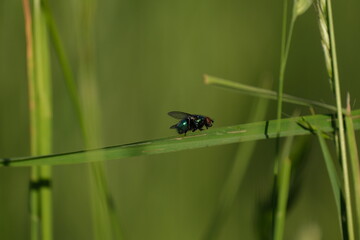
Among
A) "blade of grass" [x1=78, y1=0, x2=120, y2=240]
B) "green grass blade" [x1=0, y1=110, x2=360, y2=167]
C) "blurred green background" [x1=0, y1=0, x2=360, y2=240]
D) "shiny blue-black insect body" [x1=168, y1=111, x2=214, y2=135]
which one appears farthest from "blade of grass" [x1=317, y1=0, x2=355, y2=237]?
"blurred green background" [x1=0, y1=0, x2=360, y2=240]

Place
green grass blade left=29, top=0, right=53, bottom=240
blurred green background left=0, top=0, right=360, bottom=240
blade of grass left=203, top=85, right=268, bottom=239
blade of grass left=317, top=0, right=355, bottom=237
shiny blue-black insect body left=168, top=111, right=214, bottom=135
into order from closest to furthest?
blade of grass left=317, top=0, right=355, bottom=237
green grass blade left=29, top=0, right=53, bottom=240
blade of grass left=203, top=85, right=268, bottom=239
shiny blue-black insect body left=168, top=111, right=214, bottom=135
blurred green background left=0, top=0, right=360, bottom=240

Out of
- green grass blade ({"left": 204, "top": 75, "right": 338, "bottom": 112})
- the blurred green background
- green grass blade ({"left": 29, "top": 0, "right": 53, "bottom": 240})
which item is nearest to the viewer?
green grass blade ({"left": 204, "top": 75, "right": 338, "bottom": 112})

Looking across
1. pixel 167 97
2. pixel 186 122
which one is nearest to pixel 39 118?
pixel 186 122

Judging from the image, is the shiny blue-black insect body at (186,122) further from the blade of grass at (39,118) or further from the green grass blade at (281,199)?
the green grass blade at (281,199)

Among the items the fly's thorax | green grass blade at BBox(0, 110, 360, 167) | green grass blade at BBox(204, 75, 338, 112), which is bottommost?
green grass blade at BBox(0, 110, 360, 167)

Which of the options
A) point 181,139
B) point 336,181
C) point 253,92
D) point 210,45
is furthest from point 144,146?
point 210,45

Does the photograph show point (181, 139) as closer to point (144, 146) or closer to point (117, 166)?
point (144, 146)

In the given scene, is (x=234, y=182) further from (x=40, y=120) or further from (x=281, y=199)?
(x=40, y=120)

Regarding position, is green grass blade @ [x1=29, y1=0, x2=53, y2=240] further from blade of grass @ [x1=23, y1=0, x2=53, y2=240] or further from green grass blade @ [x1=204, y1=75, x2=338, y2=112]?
green grass blade @ [x1=204, y1=75, x2=338, y2=112]
